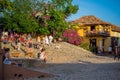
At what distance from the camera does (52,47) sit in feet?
118

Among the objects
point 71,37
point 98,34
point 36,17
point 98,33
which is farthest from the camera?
point 98,33

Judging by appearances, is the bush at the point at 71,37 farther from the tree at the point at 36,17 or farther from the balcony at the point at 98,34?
the balcony at the point at 98,34

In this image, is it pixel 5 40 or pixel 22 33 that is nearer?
pixel 5 40

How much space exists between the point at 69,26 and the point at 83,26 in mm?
14579

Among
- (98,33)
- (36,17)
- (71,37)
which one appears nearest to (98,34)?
(98,33)

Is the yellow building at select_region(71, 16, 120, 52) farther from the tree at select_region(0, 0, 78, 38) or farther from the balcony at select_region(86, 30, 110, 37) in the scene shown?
the tree at select_region(0, 0, 78, 38)

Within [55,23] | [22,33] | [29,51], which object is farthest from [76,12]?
[29,51]

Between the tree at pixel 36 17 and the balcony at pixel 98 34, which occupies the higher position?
the tree at pixel 36 17

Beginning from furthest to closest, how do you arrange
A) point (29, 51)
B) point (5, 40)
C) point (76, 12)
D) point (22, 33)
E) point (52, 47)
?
point (76, 12)
point (22, 33)
point (52, 47)
point (5, 40)
point (29, 51)

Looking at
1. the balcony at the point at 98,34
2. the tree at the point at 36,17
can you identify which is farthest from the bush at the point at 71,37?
the balcony at the point at 98,34

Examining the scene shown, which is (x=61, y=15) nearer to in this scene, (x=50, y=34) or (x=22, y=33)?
(x=50, y=34)

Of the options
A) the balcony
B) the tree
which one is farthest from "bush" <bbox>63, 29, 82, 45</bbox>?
the balcony

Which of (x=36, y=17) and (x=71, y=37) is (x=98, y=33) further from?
(x=36, y=17)

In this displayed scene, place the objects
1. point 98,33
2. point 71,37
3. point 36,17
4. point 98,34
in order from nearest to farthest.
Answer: point 36,17, point 71,37, point 98,34, point 98,33
